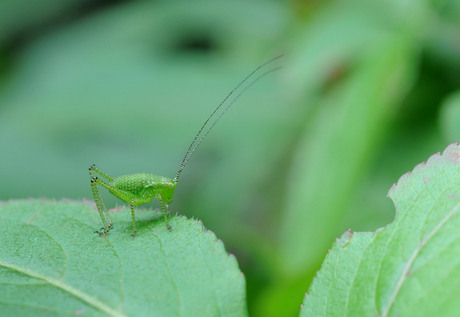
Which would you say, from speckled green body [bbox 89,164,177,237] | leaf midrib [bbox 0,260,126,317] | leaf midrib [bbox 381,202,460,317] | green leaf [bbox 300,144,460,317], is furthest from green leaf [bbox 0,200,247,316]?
speckled green body [bbox 89,164,177,237]

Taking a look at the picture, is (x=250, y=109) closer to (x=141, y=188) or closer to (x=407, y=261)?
(x=141, y=188)

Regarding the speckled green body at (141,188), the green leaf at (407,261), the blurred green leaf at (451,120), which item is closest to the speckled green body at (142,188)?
the speckled green body at (141,188)

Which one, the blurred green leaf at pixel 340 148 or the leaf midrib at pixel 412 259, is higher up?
the blurred green leaf at pixel 340 148

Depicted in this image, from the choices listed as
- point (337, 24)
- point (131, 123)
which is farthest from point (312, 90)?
point (131, 123)

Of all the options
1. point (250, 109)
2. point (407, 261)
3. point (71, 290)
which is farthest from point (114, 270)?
point (250, 109)

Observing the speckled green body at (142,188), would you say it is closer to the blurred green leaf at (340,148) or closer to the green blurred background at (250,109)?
the green blurred background at (250,109)
